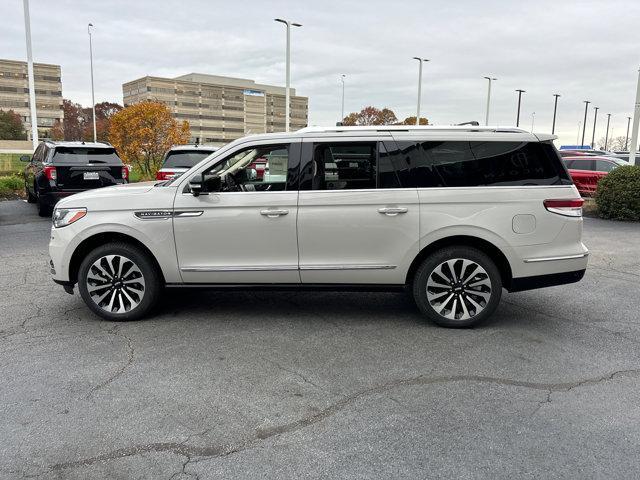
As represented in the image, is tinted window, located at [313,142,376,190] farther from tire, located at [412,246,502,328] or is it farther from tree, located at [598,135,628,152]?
tree, located at [598,135,628,152]

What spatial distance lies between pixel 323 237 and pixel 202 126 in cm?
13540

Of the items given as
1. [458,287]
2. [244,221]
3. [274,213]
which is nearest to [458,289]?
[458,287]

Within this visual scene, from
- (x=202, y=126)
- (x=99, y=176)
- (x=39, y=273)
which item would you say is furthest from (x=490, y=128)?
(x=202, y=126)

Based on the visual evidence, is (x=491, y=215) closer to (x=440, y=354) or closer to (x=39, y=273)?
(x=440, y=354)

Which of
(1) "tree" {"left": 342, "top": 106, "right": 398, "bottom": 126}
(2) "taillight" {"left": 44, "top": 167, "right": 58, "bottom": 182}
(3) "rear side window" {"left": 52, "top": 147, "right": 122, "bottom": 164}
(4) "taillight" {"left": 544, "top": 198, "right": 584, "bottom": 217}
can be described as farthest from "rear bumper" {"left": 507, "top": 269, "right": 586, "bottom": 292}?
(1) "tree" {"left": 342, "top": 106, "right": 398, "bottom": 126}

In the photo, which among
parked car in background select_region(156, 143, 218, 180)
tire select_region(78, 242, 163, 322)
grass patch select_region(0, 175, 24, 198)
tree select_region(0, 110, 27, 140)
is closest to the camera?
tire select_region(78, 242, 163, 322)

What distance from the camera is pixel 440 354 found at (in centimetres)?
455

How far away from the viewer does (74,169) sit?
12.0m

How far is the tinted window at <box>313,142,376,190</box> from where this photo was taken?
16.9 feet

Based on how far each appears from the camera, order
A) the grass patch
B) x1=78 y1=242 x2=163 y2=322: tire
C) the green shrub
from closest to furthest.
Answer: x1=78 y1=242 x2=163 y2=322: tire, the green shrub, the grass patch

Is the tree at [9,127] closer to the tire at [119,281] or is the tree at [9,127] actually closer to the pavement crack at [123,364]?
the tire at [119,281]

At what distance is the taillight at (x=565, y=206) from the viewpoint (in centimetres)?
506

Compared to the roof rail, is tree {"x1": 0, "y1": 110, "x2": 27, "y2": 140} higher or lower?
higher

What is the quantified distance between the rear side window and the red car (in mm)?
14315
